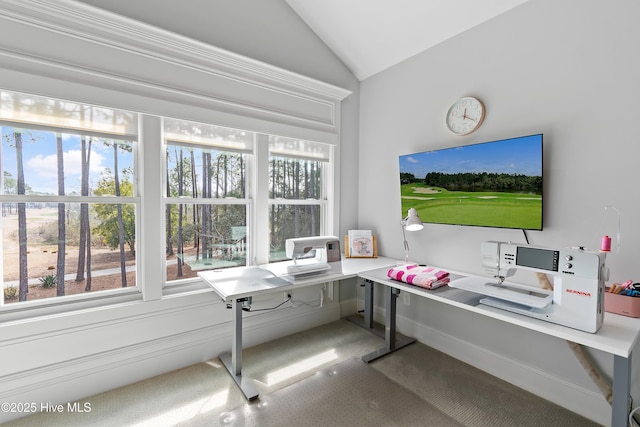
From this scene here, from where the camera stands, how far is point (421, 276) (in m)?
2.10

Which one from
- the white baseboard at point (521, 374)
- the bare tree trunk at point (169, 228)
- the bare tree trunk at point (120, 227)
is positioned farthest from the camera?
the bare tree trunk at point (169, 228)

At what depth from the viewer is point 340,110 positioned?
319 centimetres

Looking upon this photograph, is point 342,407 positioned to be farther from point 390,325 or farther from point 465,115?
point 465,115

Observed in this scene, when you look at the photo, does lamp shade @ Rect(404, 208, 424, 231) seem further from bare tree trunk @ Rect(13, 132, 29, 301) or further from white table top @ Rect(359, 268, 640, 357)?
bare tree trunk @ Rect(13, 132, 29, 301)

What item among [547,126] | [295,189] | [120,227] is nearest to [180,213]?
[120,227]

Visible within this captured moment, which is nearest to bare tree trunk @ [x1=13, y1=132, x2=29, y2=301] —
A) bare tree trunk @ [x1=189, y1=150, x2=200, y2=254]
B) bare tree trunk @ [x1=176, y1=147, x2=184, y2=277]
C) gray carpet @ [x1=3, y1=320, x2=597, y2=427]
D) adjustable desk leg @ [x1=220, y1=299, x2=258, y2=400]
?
gray carpet @ [x1=3, y1=320, x2=597, y2=427]

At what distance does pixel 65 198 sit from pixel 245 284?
1326 millimetres

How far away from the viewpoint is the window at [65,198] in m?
1.83

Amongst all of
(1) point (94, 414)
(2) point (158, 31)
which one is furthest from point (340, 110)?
(1) point (94, 414)

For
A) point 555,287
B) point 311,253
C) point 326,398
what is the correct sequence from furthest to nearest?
point 311,253
point 326,398
point 555,287

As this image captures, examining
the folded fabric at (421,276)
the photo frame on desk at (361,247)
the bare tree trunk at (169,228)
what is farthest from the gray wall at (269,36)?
the bare tree trunk at (169,228)

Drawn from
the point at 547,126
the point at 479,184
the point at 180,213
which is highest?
the point at 547,126

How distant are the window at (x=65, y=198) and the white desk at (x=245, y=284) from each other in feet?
2.36

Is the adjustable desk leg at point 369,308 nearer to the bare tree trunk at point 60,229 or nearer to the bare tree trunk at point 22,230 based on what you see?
the bare tree trunk at point 60,229
